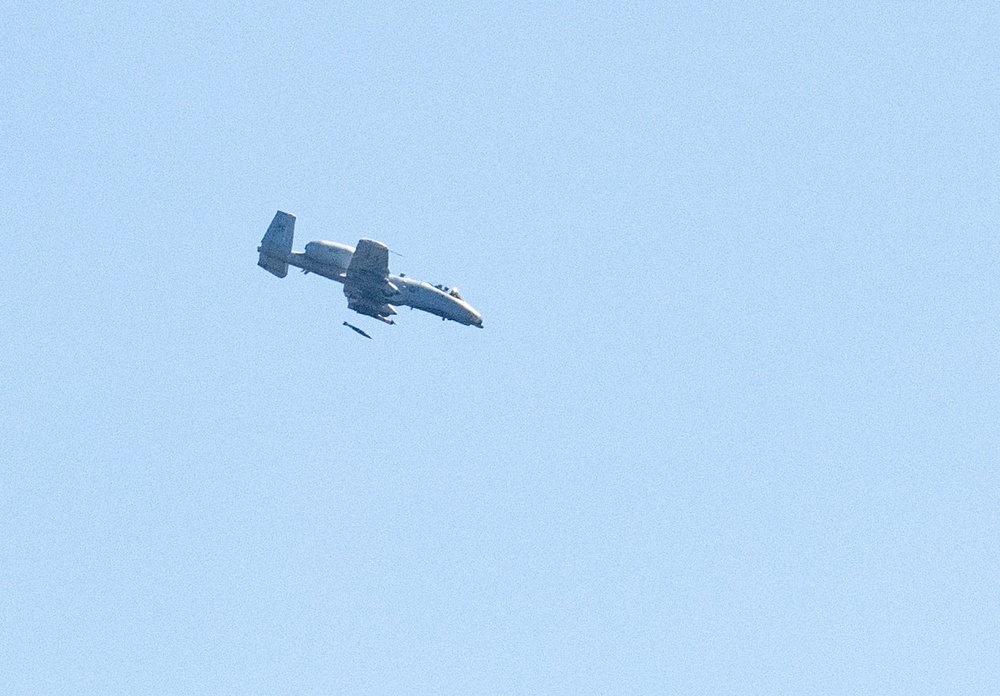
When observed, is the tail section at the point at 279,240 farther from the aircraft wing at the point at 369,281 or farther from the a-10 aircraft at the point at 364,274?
the aircraft wing at the point at 369,281

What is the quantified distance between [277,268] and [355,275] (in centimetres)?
980

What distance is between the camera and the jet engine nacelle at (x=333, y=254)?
457 ft

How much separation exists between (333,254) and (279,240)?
17.3 ft

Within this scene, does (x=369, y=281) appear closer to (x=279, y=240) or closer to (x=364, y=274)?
(x=364, y=274)

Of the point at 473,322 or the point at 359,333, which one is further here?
the point at 473,322

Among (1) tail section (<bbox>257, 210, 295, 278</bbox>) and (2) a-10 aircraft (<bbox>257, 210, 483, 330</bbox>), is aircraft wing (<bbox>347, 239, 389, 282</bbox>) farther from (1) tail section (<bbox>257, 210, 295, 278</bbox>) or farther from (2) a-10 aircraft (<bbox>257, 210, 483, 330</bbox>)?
Answer: (1) tail section (<bbox>257, 210, 295, 278</bbox>)

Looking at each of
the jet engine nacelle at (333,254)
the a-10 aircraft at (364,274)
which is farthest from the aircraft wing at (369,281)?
the jet engine nacelle at (333,254)

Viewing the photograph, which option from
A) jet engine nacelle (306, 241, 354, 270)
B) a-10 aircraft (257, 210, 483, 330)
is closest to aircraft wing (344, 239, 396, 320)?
a-10 aircraft (257, 210, 483, 330)

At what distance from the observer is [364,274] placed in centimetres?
13500

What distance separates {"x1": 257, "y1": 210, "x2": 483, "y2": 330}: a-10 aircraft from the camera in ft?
441

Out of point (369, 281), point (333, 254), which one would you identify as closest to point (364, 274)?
point (369, 281)

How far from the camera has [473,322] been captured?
475 feet

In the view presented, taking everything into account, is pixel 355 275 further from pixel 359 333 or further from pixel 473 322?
pixel 473 322

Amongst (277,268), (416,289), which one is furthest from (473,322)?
(277,268)
